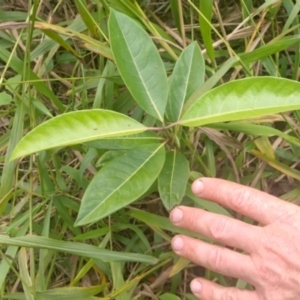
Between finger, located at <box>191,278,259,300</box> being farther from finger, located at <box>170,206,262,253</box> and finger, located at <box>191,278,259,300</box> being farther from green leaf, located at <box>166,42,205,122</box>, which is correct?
green leaf, located at <box>166,42,205,122</box>

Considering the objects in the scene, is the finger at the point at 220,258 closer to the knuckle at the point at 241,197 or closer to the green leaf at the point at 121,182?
the knuckle at the point at 241,197

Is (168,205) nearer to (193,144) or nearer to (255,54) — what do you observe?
(193,144)

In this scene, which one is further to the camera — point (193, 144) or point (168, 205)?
point (193, 144)

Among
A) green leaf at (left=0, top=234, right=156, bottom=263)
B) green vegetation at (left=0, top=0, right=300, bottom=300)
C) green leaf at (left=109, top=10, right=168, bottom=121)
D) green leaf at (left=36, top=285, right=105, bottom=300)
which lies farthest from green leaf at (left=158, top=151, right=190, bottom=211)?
green leaf at (left=36, top=285, right=105, bottom=300)

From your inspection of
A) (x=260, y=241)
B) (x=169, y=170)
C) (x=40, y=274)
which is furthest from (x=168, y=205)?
(x=40, y=274)

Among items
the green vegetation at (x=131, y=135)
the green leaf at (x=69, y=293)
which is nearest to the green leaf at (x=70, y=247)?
the green vegetation at (x=131, y=135)
